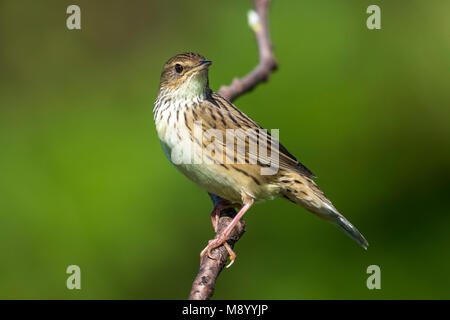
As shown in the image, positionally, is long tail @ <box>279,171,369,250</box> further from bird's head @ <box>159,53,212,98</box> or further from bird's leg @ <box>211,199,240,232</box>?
bird's head @ <box>159,53,212,98</box>

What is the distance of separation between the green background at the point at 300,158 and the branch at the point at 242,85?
0.22 m

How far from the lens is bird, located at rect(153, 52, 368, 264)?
11.2 ft

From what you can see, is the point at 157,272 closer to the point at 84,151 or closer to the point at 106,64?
the point at 84,151

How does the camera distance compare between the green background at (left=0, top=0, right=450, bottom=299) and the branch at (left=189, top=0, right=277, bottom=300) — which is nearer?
the branch at (left=189, top=0, right=277, bottom=300)

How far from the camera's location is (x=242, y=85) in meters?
3.98

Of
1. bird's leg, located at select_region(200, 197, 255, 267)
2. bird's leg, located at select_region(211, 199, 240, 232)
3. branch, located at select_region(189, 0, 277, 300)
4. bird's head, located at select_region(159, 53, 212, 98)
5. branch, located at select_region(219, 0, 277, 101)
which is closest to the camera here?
branch, located at select_region(189, 0, 277, 300)

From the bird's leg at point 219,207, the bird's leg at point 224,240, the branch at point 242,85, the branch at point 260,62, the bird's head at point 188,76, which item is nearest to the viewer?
the branch at point 242,85

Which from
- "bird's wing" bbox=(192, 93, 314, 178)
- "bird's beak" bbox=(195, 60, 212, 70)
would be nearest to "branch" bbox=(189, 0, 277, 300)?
"bird's wing" bbox=(192, 93, 314, 178)

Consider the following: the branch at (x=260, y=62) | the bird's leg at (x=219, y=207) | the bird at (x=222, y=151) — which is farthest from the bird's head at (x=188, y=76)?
the bird's leg at (x=219, y=207)

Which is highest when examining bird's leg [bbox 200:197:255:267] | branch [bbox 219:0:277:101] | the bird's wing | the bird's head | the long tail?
branch [bbox 219:0:277:101]

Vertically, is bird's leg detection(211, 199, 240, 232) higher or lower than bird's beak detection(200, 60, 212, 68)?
lower

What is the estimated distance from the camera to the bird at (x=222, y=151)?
340cm

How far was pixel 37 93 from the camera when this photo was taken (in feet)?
17.1

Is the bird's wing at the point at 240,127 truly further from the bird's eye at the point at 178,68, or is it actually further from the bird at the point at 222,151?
the bird's eye at the point at 178,68
